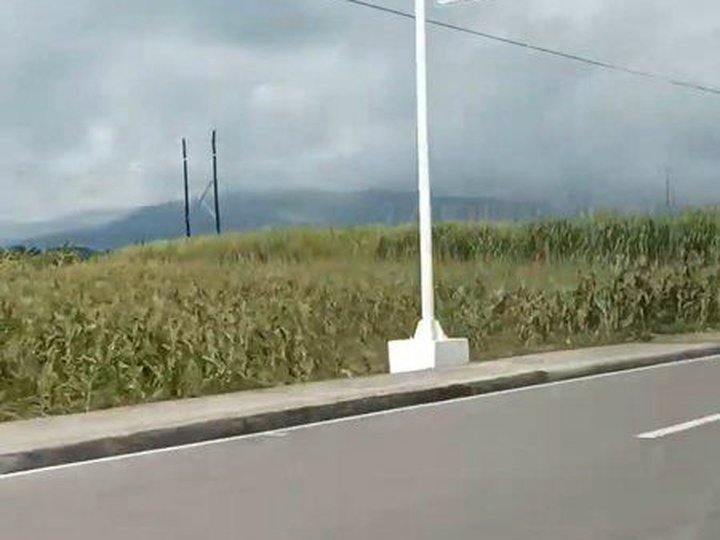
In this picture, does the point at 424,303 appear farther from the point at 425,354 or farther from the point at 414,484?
the point at 414,484

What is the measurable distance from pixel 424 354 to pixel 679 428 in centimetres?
665

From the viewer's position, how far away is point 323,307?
22312 millimetres

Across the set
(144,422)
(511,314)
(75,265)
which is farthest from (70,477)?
(75,265)

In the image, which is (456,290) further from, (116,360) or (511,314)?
(116,360)

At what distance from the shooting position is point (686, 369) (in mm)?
18844

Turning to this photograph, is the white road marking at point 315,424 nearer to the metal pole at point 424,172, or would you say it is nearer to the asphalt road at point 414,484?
the asphalt road at point 414,484

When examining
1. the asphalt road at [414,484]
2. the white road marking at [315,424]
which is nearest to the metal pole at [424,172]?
the white road marking at [315,424]

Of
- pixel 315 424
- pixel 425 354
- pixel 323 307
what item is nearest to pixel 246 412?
pixel 315 424

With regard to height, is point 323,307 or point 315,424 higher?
point 323,307

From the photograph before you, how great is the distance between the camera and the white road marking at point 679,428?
11.5 m

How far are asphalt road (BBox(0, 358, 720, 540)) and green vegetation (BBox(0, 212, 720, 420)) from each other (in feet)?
12.8

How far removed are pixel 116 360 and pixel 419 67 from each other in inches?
247

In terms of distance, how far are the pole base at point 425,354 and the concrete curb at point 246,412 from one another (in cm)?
45

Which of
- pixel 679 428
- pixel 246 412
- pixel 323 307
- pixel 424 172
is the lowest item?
pixel 679 428
